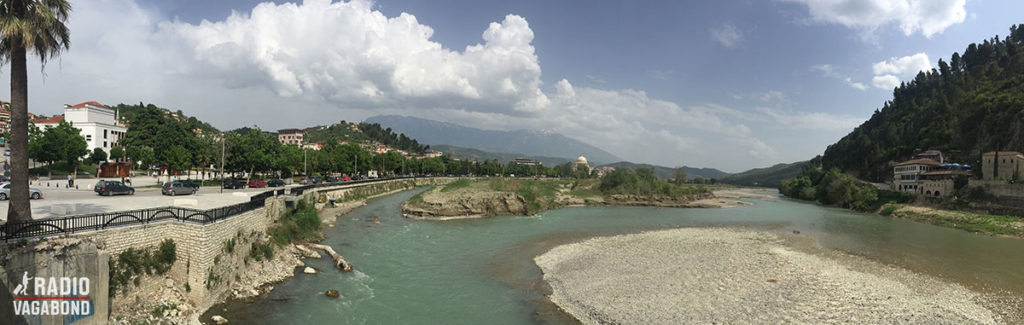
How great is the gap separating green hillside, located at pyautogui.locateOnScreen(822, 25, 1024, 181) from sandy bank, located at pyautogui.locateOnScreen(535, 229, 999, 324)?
7615cm

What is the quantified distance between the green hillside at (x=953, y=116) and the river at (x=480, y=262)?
45355 millimetres

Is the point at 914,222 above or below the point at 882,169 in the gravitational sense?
below

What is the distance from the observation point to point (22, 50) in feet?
47.1

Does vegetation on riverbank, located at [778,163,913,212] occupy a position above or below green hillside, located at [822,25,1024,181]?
below

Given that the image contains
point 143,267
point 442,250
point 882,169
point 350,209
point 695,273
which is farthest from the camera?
point 882,169

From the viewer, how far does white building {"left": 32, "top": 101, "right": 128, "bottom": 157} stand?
73938mm

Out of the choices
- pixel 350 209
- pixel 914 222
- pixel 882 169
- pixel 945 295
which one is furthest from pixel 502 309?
pixel 882 169

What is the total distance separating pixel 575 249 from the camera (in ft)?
103

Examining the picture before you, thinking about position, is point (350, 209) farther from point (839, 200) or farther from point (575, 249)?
point (839, 200)

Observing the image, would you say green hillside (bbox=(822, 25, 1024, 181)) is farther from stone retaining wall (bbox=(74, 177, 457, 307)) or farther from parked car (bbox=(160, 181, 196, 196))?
parked car (bbox=(160, 181, 196, 196))

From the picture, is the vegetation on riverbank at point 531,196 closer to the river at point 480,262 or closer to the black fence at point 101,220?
the river at point 480,262

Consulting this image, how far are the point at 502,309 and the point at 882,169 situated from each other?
385 feet

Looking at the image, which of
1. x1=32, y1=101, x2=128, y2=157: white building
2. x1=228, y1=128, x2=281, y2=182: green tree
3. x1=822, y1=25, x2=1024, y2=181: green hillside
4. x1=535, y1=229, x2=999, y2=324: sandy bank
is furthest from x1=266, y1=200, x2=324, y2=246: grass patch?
x1=822, y1=25, x2=1024, y2=181: green hillside

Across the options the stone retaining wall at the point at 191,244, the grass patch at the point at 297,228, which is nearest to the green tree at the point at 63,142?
the grass patch at the point at 297,228
